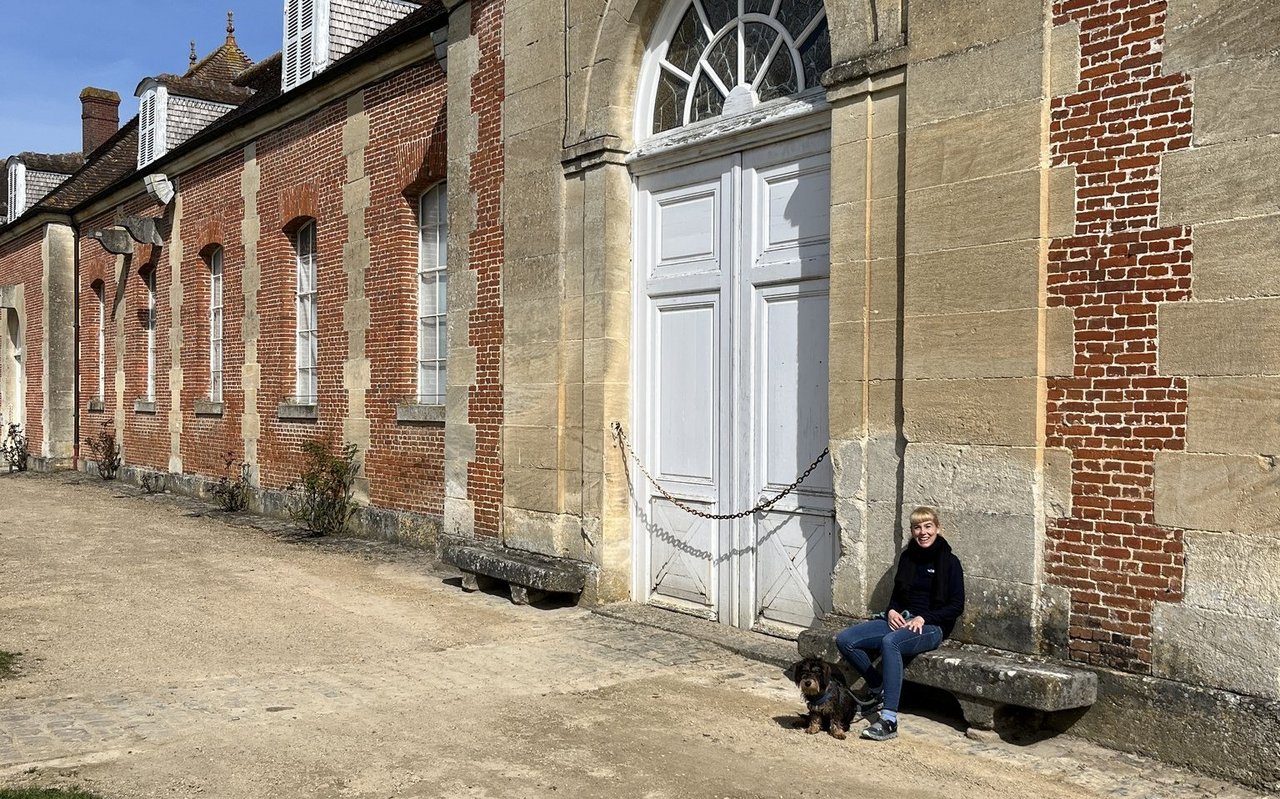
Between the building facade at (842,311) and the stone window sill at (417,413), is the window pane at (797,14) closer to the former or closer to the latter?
the building facade at (842,311)

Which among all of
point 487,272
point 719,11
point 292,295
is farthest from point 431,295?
point 719,11

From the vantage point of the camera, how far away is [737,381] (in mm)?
7344

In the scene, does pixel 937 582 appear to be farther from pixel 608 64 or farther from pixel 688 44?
pixel 608 64

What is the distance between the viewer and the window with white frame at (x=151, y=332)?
60.7 ft

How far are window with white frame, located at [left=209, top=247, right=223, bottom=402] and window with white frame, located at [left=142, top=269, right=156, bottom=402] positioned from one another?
266cm

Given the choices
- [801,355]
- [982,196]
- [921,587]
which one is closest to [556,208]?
[801,355]

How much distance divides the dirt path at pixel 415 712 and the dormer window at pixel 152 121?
12.2 m

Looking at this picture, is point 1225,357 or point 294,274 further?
point 294,274

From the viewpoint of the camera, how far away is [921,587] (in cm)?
554

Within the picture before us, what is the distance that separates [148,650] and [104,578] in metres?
2.93

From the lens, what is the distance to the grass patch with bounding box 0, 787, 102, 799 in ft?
13.7

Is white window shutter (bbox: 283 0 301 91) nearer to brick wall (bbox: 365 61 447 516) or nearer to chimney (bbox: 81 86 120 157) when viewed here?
brick wall (bbox: 365 61 447 516)

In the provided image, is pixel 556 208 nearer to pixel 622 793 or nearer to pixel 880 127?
pixel 880 127

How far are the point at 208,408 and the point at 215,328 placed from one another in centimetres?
125
